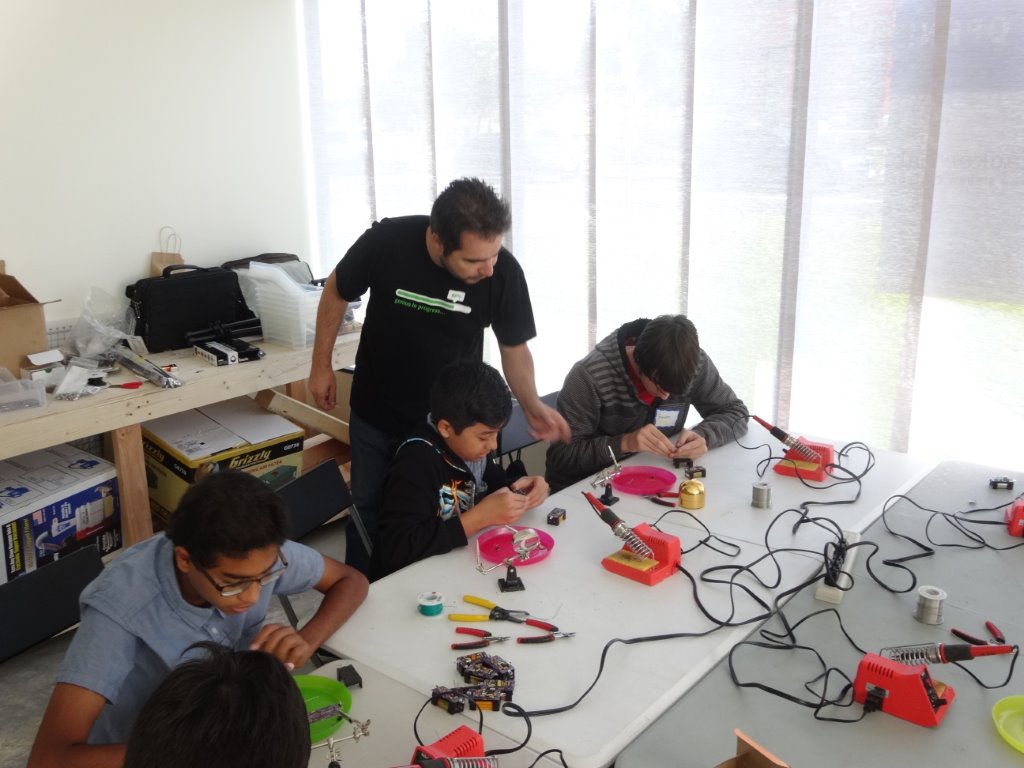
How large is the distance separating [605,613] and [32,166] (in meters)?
2.81

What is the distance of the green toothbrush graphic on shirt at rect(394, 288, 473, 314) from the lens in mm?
2285

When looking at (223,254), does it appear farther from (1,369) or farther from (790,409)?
(790,409)

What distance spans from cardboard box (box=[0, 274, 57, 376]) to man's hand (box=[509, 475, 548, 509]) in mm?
1940

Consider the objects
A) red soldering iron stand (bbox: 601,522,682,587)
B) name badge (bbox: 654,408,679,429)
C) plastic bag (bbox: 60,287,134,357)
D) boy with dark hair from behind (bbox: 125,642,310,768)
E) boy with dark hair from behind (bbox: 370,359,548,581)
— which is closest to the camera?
boy with dark hair from behind (bbox: 125,642,310,768)

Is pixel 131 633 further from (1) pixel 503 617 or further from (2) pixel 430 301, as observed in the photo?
(2) pixel 430 301

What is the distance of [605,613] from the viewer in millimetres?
1534

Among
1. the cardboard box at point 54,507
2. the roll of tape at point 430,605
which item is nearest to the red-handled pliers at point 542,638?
the roll of tape at point 430,605

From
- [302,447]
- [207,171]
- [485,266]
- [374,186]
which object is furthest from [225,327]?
[485,266]

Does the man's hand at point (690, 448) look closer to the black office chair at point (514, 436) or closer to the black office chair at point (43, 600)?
the black office chair at point (514, 436)

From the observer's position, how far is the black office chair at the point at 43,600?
5.21 feet

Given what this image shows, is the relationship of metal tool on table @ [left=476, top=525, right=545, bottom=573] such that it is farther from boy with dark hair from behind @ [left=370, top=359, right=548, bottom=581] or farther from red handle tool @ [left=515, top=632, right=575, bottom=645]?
red handle tool @ [left=515, top=632, right=575, bottom=645]

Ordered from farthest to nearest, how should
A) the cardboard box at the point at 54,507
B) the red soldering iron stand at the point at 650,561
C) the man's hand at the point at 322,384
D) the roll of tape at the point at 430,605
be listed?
the cardboard box at the point at 54,507, the man's hand at the point at 322,384, the red soldering iron stand at the point at 650,561, the roll of tape at the point at 430,605

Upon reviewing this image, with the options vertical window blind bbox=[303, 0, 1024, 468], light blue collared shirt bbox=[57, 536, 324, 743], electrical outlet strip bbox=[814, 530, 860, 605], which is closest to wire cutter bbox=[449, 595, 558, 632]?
light blue collared shirt bbox=[57, 536, 324, 743]

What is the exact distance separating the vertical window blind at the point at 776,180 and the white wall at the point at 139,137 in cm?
73
